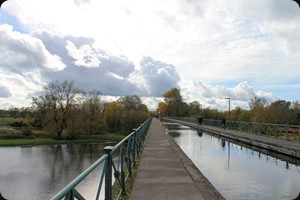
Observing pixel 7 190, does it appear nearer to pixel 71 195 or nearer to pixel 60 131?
pixel 71 195

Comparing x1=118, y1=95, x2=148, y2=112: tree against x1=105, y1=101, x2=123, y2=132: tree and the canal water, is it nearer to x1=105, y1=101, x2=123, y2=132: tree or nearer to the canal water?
x1=105, y1=101, x2=123, y2=132: tree

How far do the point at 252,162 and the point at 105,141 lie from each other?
57.2 meters

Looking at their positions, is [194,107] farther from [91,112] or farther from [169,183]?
[169,183]

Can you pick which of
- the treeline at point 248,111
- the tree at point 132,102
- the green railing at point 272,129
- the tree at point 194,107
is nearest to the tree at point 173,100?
the treeline at point 248,111

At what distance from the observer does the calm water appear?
25641 millimetres

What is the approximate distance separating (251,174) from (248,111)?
67.9 m

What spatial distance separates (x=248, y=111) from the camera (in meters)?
75.6

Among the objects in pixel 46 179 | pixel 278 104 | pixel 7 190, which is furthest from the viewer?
pixel 278 104

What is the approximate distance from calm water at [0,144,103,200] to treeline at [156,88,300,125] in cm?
3252

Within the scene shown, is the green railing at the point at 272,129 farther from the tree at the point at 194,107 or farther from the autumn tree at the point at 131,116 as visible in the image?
the tree at the point at 194,107

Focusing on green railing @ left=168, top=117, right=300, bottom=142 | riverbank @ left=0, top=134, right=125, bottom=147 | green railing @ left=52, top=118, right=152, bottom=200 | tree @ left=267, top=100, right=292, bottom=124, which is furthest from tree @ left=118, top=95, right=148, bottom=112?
green railing @ left=52, top=118, right=152, bottom=200

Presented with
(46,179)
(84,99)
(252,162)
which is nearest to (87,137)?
(84,99)

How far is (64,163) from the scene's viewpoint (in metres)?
40.5

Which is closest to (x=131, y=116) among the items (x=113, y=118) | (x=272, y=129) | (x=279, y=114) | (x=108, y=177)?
(x=113, y=118)
